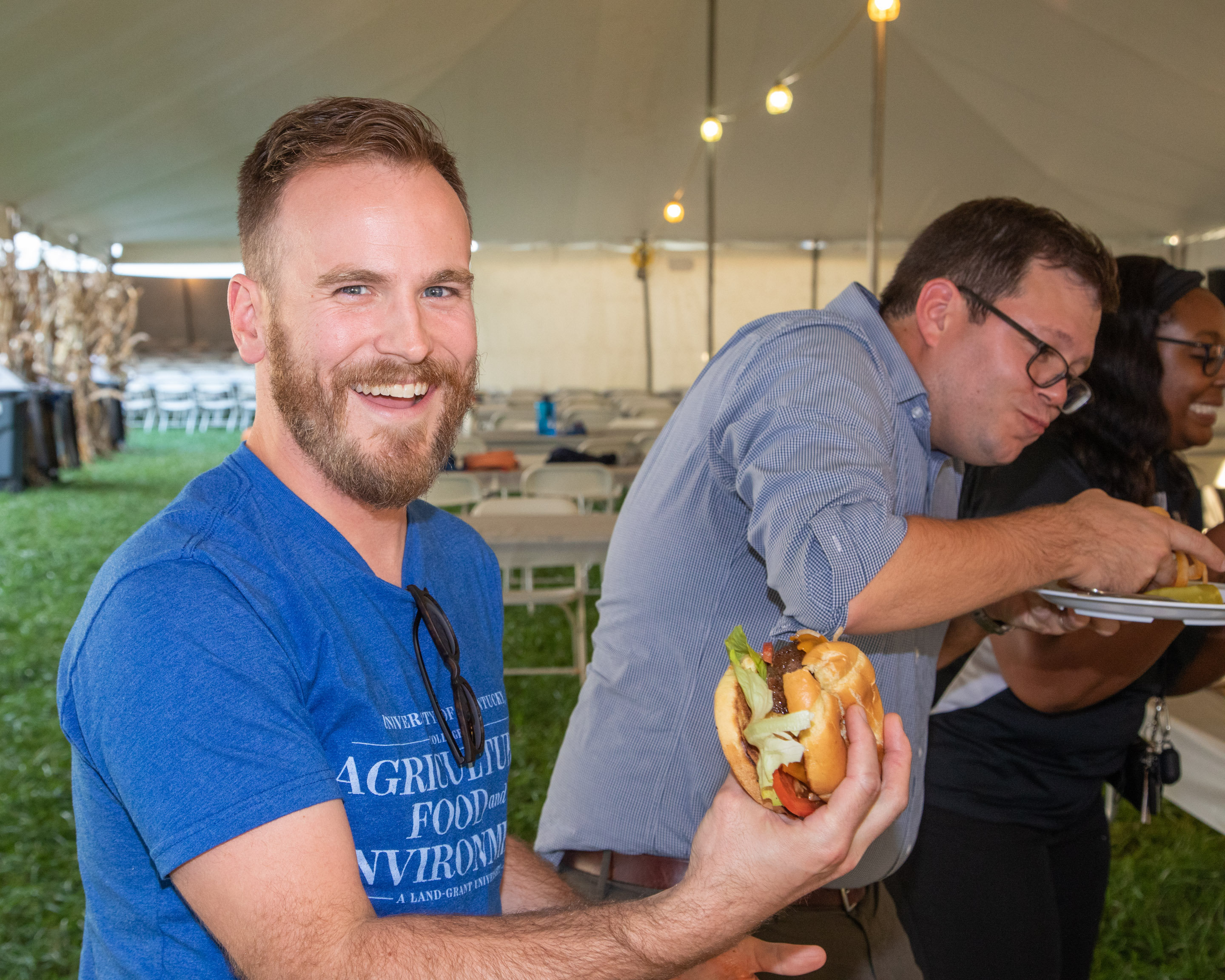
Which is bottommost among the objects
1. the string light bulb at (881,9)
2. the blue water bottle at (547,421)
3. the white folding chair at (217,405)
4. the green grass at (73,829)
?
the green grass at (73,829)

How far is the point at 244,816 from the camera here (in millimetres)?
749

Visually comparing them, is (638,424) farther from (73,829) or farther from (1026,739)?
(1026,739)

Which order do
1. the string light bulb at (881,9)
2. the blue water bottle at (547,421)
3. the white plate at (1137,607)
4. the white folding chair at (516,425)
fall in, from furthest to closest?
1. the white folding chair at (516,425)
2. the blue water bottle at (547,421)
3. the string light bulb at (881,9)
4. the white plate at (1137,607)

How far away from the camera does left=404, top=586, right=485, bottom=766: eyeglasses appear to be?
1021mm

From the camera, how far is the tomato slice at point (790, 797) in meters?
0.79

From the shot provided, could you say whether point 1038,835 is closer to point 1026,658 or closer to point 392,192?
point 1026,658

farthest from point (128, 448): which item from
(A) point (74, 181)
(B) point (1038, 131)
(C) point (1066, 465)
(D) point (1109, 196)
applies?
(C) point (1066, 465)

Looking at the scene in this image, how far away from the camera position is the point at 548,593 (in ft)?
13.9

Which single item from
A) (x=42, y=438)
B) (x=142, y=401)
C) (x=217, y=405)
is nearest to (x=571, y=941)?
(x=42, y=438)

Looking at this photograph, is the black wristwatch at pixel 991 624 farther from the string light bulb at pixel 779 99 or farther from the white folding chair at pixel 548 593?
the string light bulb at pixel 779 99

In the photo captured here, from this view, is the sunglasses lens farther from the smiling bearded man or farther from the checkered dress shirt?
the checkered dress shirt

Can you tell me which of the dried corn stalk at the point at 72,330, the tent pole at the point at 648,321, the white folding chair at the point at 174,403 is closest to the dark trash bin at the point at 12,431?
the dried corn stalk at the point at 72,330

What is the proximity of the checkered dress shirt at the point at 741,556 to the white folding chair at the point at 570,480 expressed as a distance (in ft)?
13.1

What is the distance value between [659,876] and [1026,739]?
2.43 ft
